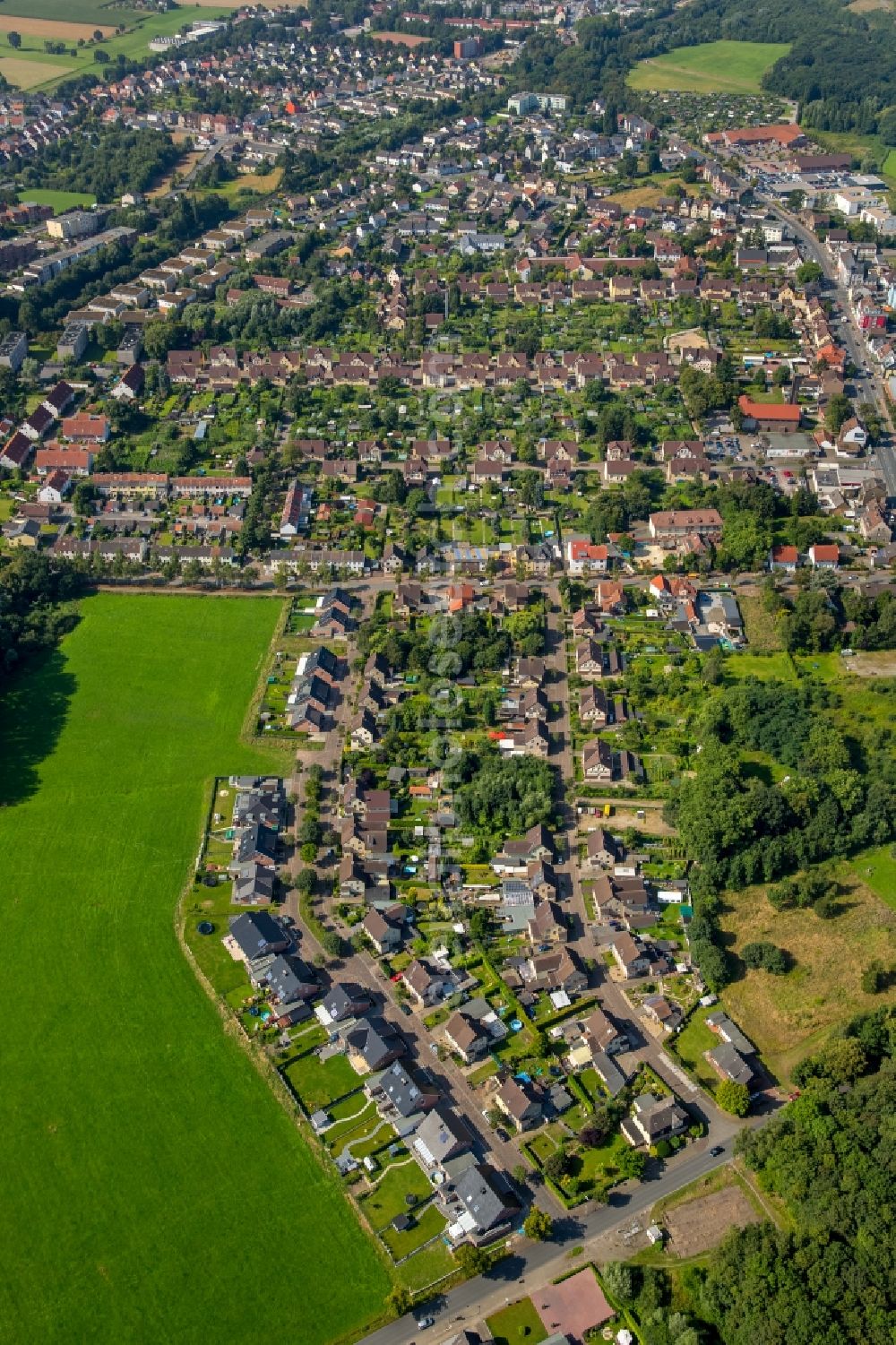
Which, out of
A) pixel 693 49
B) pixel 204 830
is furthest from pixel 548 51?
pixel 204 830

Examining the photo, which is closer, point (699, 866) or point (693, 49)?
point (699, 866)

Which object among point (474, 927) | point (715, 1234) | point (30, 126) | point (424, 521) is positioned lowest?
point (715, 1234)

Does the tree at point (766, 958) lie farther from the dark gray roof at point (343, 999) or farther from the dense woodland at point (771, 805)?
the dark gray roof at point (343, 999)

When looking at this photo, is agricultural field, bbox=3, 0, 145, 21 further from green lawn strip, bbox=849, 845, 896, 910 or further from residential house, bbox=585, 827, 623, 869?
green lawn strip, bbox=849, 845, 896, 910

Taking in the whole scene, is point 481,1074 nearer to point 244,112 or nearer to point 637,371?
point 637,371

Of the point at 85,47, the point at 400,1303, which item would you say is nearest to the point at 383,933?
the point at 400,1303

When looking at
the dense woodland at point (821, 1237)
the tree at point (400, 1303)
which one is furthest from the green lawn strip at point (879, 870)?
the tree at point (400, 1303)

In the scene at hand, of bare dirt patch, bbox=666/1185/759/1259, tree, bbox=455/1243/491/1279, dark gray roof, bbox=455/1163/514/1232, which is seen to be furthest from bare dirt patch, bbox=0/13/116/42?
bare dirt patch, bbox=666/1185/759/1259
